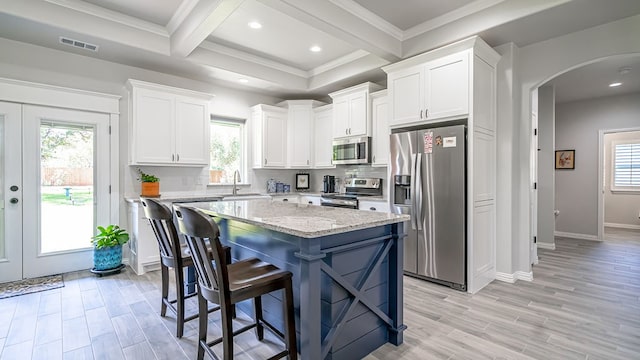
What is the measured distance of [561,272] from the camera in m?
3.87

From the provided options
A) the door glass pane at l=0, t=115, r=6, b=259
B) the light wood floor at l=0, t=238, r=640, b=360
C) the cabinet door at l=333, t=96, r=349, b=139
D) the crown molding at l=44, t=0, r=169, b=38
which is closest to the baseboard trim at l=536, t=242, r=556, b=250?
the light wood floor at l=0, t=238, r=640, b=360

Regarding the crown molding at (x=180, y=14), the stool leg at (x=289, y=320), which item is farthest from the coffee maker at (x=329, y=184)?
the stool leg at (x=289, y=320)

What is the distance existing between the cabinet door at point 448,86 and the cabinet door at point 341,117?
1.57m

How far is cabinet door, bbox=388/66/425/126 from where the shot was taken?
3.56 m

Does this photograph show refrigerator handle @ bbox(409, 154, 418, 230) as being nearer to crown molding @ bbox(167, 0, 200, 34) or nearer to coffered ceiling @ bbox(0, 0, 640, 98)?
coffered ceiling @ bbox(0, 0, 640, 98)

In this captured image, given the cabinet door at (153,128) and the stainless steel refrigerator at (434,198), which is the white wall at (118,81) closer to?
the cabinet door at (153,128)

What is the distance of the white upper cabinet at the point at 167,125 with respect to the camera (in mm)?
3957

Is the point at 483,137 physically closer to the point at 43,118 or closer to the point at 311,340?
the point at 311,340

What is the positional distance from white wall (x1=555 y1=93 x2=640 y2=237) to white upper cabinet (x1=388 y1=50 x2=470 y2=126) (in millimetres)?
4723

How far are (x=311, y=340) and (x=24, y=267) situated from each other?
3.83 m

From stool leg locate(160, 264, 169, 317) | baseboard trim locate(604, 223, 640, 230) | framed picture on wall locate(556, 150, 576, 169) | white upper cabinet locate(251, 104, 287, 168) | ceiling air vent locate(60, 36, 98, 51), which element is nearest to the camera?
stool leg locate(160, 264, 169, 317)

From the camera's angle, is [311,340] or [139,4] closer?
[311,340]

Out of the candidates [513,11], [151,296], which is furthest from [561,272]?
[151,296]

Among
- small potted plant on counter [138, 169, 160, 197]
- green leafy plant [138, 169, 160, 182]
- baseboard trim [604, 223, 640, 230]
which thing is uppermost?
green leafy plant [138, 169, 160, 182]
